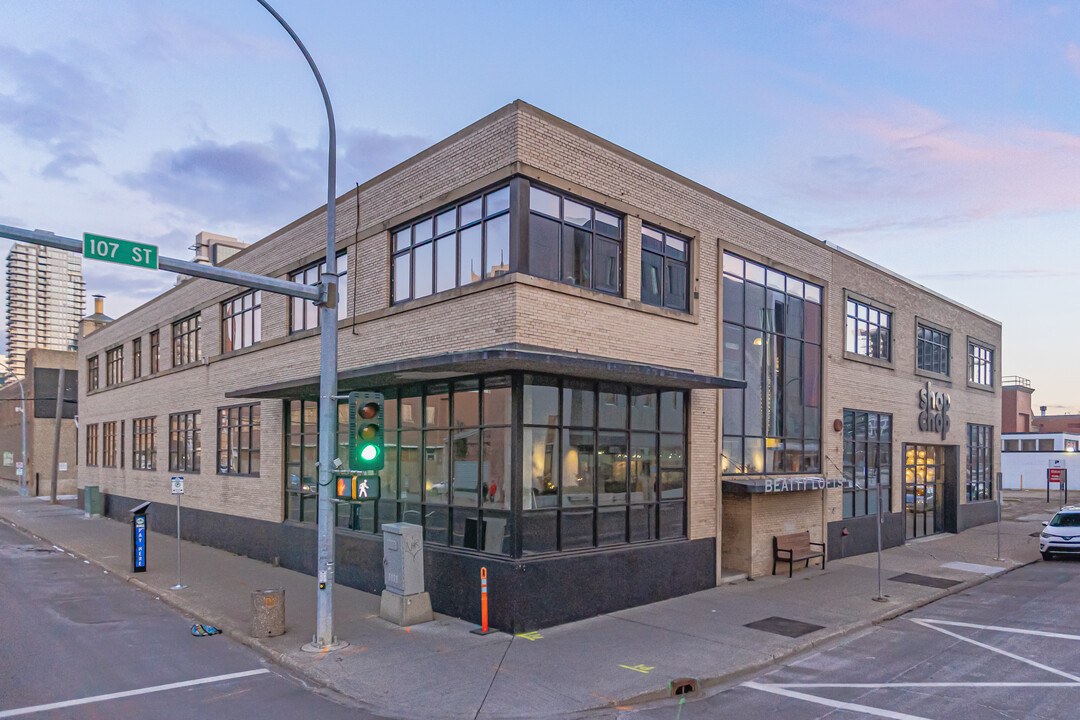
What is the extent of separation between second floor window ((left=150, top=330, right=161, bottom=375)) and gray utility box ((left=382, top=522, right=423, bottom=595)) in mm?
20320

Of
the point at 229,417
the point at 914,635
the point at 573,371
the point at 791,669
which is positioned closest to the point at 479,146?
the point at 573,371

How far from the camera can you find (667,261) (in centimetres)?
1609

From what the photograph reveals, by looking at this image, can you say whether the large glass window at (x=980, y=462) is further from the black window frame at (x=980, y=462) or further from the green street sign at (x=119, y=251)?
the green street sign at (x=119, y=251)

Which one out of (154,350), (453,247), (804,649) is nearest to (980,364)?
(804,649)

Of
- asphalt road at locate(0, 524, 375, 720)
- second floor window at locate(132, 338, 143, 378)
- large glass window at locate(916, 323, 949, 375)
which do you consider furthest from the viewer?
second floor window at locate(132, 338, 143, 378)

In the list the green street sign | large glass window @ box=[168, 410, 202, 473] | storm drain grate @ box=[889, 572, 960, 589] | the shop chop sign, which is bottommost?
storm drain grate @ box=[889, 572, 960, 589]

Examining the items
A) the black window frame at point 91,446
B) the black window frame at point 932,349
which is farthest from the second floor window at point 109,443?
the black window frame at point 932,349

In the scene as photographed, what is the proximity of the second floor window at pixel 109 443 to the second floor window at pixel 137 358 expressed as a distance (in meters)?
3.59

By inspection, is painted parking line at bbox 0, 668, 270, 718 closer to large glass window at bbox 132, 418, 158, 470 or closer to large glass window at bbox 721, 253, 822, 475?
large glass window at bbox 721, 253, 822, 475

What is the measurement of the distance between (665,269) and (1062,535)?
15858mm

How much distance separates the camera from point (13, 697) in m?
9.39

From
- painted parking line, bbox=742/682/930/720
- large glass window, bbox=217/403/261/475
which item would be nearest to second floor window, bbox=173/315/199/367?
large glass window, bbox=217/403/261/475

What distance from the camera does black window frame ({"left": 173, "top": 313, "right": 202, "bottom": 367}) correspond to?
2564 cm

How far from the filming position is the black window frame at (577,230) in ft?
43.0
